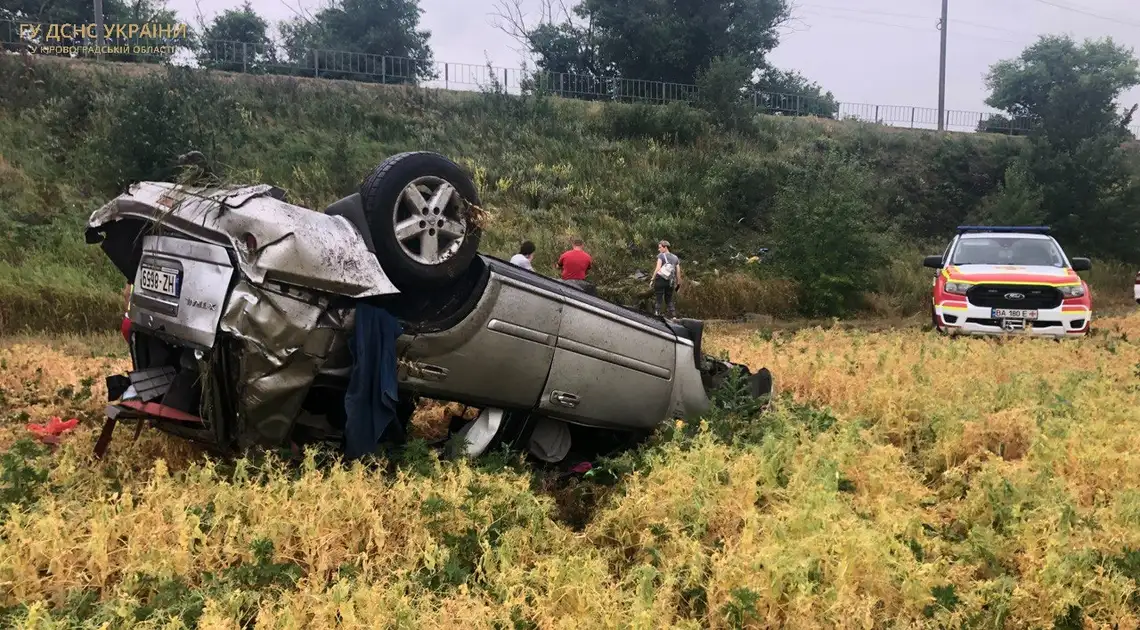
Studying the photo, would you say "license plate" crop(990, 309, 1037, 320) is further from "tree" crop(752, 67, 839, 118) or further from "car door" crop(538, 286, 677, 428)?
"tree" crop(752, 67, 839, 118)

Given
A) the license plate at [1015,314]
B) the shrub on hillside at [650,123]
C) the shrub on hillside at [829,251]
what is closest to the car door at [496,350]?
the license plate at [1015,314]

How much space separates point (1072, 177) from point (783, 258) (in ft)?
37.8

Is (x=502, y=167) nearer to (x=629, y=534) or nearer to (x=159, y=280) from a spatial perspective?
(x=159, y=280)

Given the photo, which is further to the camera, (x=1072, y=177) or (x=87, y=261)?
(x=1072, y=177)

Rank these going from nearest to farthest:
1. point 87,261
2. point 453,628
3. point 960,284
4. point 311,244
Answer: point 453,628 < point 311,244 < point 960,284 < point 87,261

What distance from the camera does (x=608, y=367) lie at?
175 inches

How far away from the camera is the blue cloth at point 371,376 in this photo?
11.9ft

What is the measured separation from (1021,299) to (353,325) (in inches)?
330

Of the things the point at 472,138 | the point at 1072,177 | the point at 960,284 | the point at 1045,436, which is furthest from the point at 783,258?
the point at 1045,436

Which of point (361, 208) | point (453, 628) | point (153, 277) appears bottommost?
point (453, 628)

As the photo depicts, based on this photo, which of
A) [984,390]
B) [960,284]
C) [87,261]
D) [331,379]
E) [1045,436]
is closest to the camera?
[331,379]

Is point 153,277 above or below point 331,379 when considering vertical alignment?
above

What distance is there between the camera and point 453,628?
2451 mm

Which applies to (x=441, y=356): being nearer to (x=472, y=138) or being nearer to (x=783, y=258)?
(x=783, y=258)
